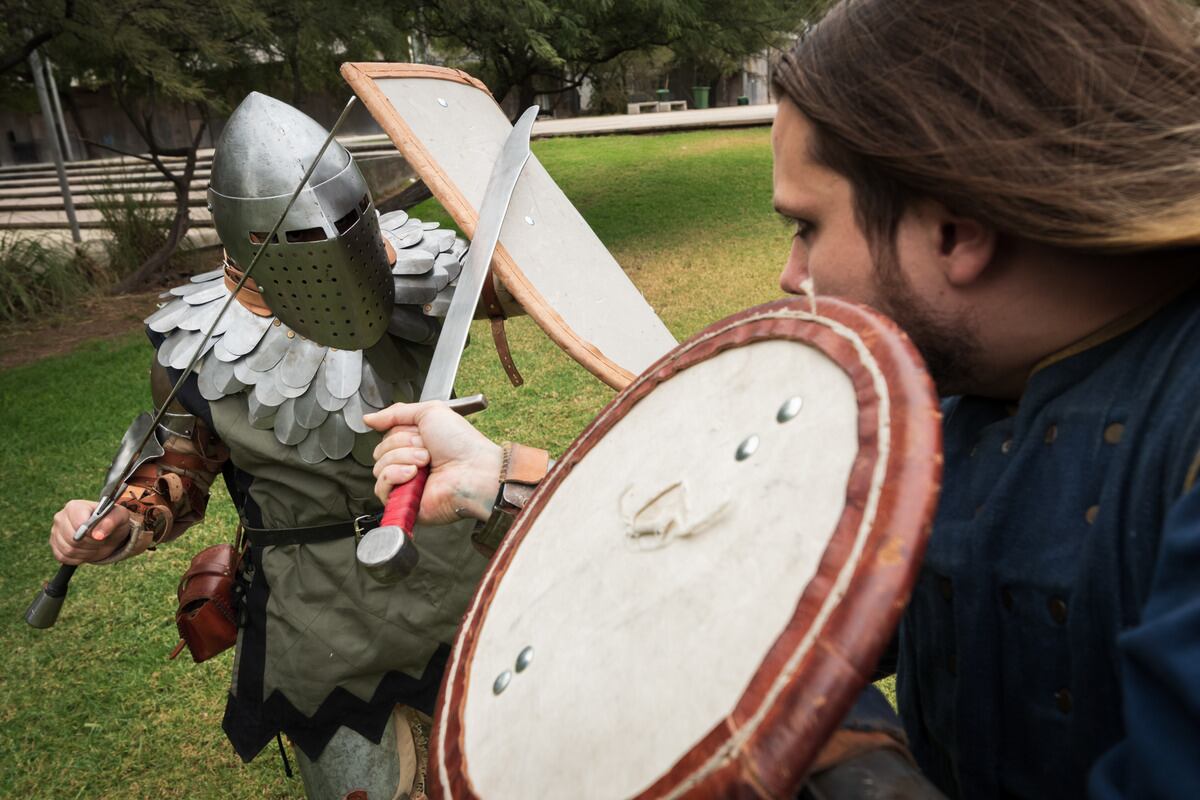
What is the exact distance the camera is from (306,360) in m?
2.14

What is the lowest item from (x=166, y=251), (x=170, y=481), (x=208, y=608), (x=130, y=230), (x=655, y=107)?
(x=655, y=107)

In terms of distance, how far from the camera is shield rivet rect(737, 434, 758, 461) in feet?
2.57

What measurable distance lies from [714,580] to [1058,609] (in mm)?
340

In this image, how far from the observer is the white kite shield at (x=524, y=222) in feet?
5.83

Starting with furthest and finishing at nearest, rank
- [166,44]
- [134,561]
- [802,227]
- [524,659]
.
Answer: [166,44] → [134,561] → [802,227] → [524,659]

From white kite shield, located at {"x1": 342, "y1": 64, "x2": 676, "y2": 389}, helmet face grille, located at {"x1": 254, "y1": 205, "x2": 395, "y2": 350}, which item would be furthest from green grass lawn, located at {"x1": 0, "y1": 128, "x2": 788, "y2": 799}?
white kite shield, located at {"x1": 342, "y1": 64, "x2": 676, "y2": 389}

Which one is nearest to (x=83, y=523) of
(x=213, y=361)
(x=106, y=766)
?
(x=213, y=361)

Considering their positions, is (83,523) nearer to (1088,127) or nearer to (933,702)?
(933,702)

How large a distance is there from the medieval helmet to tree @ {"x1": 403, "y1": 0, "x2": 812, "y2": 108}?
557cm

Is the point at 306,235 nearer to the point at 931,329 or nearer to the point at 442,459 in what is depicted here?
the point at 442,459

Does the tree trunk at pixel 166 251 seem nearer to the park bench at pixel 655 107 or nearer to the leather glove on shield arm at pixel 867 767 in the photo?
the leather glove on shield arm at pixel 867 767

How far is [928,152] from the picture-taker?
897 millimetres

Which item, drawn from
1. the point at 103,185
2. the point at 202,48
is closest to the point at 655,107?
the point at 103,185

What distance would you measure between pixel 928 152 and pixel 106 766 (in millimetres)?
3342
